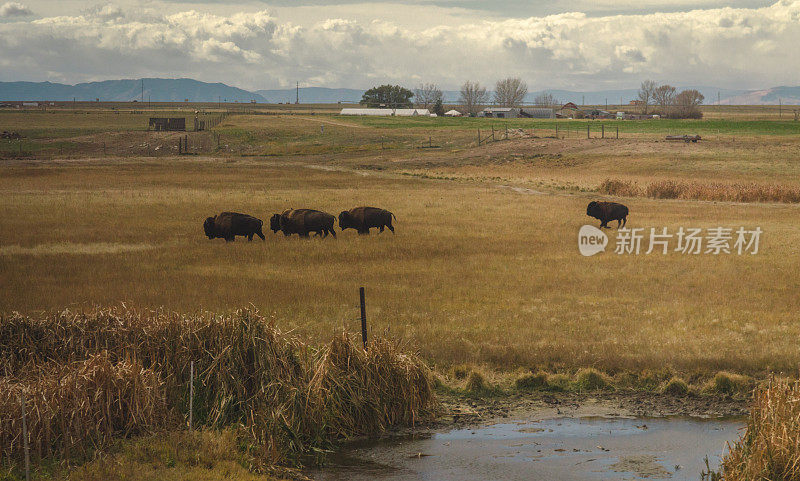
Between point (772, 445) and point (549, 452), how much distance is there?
3757 millimetres

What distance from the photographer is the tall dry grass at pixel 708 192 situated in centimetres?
4616

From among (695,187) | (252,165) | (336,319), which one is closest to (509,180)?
(695,187)

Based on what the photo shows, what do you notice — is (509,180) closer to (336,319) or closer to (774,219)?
(774,219)

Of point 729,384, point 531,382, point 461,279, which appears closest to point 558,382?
point 531,382

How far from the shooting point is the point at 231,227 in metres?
31.4

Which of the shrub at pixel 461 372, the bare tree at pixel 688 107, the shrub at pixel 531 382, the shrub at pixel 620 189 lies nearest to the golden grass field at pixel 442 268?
the shrub at pixel 461 372

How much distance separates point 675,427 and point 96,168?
203 ft

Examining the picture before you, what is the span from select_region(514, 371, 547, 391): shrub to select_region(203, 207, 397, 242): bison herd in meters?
17.4

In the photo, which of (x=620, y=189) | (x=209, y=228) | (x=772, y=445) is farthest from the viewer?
(x=620, y=189)

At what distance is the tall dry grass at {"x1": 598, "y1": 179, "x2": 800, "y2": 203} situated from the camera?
4616cm

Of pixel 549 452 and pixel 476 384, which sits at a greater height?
pixel 476 384

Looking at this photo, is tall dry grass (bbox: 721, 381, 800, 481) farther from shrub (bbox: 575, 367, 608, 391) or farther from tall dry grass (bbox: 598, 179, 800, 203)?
tall dry grass (bbox: 598, 179, 800, 203)

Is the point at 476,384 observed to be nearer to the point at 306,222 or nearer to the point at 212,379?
the point at 212,379

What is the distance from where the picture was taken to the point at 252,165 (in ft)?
239
